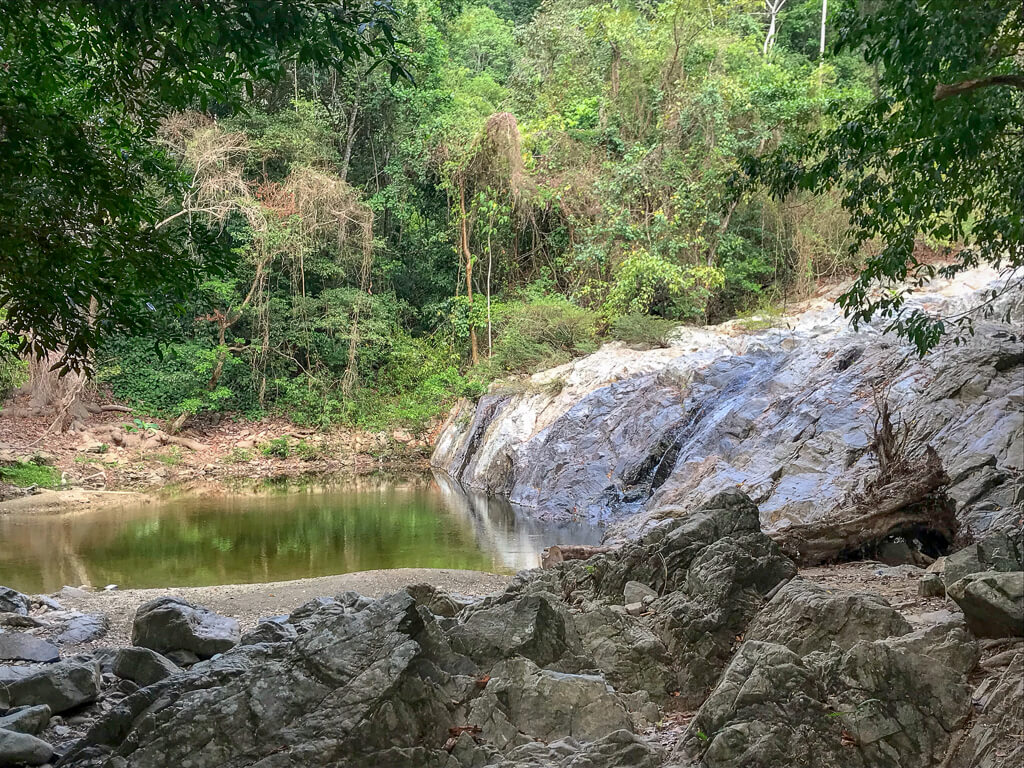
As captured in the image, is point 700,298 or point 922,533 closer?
point 922,533

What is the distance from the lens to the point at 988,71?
4.95 meters

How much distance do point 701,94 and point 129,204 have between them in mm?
20274

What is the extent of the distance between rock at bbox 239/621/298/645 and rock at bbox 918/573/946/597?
436cm

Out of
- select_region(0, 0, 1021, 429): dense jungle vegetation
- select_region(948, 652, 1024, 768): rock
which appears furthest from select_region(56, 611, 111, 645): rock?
select_region(0, 0, 1021, 429): dense jungle vegetation

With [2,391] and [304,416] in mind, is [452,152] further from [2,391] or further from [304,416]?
[2,391]

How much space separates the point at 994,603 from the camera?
12.6ft

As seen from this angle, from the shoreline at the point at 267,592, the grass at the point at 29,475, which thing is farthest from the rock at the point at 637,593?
the grass at the point at 29,475

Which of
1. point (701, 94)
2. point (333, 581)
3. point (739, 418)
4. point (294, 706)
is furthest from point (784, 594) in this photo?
point (701, 94)

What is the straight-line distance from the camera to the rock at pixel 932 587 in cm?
583

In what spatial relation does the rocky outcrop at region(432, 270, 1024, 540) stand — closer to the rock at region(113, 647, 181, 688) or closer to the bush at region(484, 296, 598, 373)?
the bush at region(484, 296, 598, 373)

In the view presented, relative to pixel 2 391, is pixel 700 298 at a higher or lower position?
higher

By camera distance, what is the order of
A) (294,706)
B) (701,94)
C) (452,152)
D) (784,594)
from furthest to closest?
(452,152) → (701,94) → (784,594) → (294,706)

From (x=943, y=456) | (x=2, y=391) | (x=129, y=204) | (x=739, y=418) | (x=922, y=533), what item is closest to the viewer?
(x=129, y=204)

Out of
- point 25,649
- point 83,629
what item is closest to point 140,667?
point 25,649
